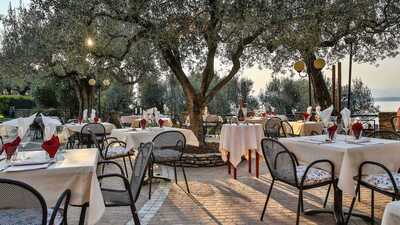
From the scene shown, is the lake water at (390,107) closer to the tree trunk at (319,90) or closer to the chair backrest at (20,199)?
the tree trunk at (319,90)

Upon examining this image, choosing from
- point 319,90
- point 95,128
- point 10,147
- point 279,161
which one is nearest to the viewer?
point 10,147

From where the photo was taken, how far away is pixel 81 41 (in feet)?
24.3

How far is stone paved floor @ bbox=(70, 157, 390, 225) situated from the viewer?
397cm

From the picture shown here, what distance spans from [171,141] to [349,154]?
258 cm

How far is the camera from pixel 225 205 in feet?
14.8

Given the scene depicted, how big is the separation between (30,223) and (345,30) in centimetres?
840

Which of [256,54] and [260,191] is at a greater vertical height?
[256,54]

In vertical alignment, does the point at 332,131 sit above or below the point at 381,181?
above

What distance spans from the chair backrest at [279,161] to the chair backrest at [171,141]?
1669 mm

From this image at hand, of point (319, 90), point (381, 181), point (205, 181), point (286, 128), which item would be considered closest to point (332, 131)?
point (381, 181)

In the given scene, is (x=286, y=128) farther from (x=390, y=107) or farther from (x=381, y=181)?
(x=390, y=107)

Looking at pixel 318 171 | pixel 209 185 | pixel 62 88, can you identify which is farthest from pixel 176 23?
pixel 62 88

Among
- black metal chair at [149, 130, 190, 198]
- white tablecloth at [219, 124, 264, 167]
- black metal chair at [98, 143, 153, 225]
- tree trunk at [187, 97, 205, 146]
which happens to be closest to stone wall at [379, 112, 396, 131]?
white tablecloth at [219, 124, 264, 167]

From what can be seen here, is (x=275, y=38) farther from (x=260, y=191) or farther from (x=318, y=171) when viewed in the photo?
(x=318, y=171)
